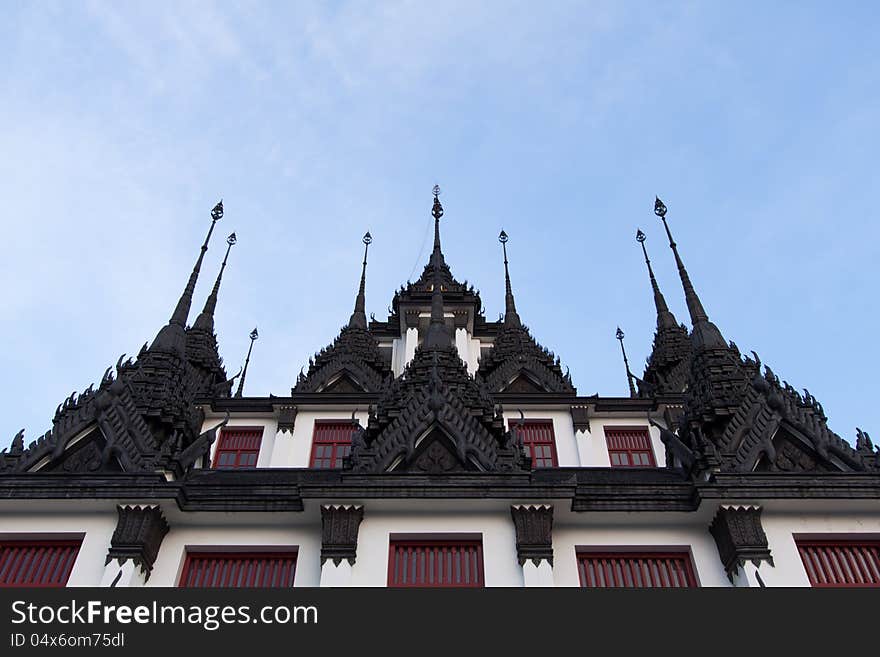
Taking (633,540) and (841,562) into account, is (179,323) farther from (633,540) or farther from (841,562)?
(841,562)

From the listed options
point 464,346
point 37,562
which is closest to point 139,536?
point 37,562

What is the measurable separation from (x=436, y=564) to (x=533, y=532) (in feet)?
6.54

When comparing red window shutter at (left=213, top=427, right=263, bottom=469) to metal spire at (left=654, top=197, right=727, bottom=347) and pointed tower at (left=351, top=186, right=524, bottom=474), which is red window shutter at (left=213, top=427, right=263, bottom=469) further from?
metal spire at (left=654, top=197, right=727, bottom=347)

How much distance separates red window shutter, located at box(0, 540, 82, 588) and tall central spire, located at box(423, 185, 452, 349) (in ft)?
34.9

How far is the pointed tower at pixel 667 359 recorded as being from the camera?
83.1 ft

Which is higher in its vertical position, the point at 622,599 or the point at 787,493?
the point at 787,493

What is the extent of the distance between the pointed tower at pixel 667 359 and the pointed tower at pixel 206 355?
14.8m

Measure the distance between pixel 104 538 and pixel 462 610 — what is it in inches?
296

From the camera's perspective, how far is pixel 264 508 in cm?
1497

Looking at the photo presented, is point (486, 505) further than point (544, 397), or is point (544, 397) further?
point (544, 397)

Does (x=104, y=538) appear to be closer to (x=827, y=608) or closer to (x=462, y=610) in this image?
(x=462, y=610)

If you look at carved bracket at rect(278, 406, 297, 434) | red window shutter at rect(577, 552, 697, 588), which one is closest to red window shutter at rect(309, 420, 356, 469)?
carved bracket at rect(278, 406, 297, 434)

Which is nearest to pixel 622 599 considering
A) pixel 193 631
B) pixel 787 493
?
pixel 787 493

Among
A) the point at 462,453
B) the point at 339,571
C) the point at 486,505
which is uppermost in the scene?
the point at 462,453
